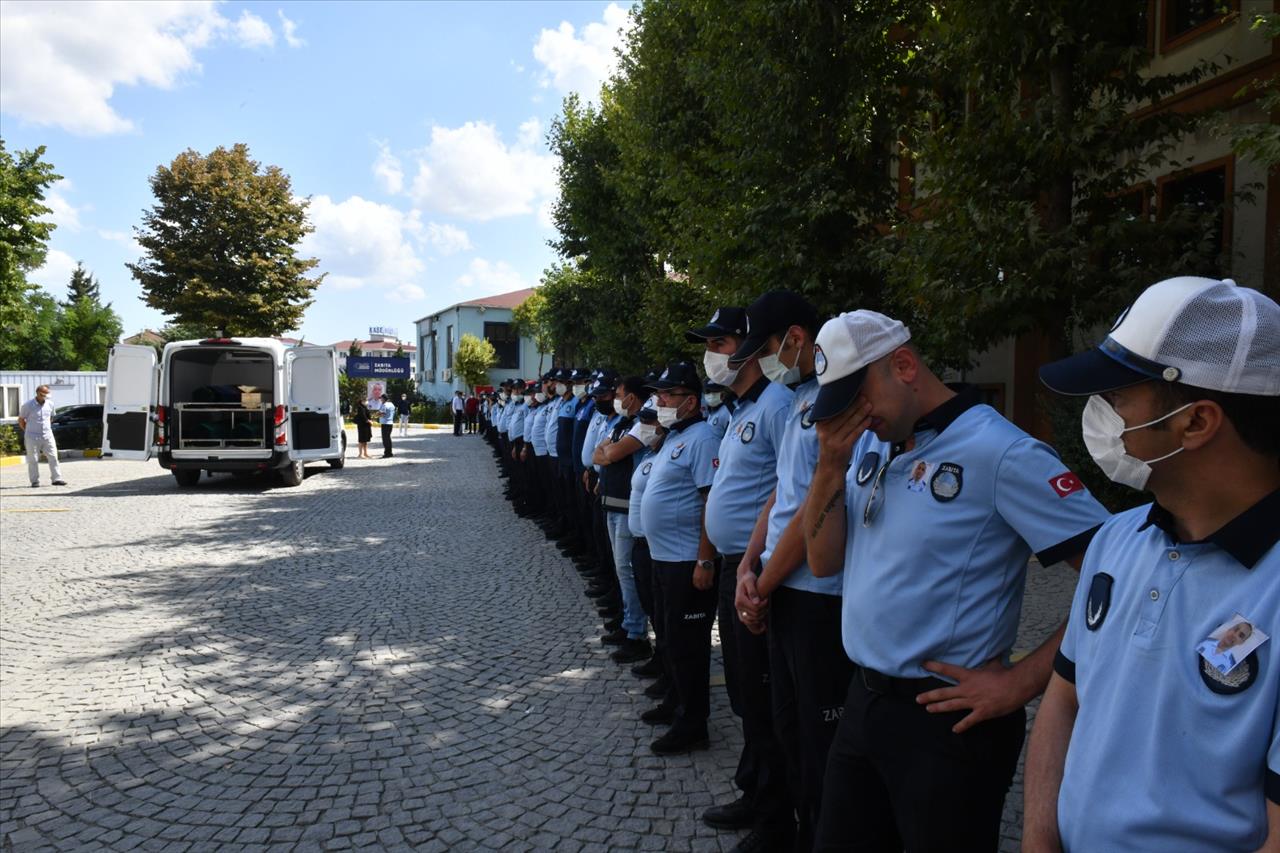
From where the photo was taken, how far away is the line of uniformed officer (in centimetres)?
131

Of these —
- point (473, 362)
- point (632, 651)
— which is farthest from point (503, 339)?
point (632, 651)

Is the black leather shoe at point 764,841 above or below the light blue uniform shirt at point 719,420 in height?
below

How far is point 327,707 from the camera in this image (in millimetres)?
4941

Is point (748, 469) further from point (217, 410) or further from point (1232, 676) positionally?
point (217, 410)

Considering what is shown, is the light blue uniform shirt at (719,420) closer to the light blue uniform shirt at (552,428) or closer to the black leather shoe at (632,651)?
the black leather shoe at (632,651)

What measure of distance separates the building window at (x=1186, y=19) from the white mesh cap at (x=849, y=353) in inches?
460

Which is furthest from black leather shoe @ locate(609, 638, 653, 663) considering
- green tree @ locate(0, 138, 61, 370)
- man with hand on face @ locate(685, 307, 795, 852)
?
green tree @ locate(0, 138, 61, 370)

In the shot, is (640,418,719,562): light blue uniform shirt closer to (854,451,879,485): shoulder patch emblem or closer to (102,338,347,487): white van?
(854,451,879,485): shoulder patch emblem

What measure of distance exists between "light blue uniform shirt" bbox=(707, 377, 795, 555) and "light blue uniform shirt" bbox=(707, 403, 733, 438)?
1.02 m

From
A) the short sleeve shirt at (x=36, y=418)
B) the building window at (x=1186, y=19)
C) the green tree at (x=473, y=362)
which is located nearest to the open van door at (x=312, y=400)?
the short sleeve shirt at (x=36, y=418)

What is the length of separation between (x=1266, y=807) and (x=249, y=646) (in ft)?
20.8

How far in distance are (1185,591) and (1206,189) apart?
12355mm

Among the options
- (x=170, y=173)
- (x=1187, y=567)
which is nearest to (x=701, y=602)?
(x=1187, y=567)

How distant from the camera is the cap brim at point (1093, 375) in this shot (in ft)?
4.68
